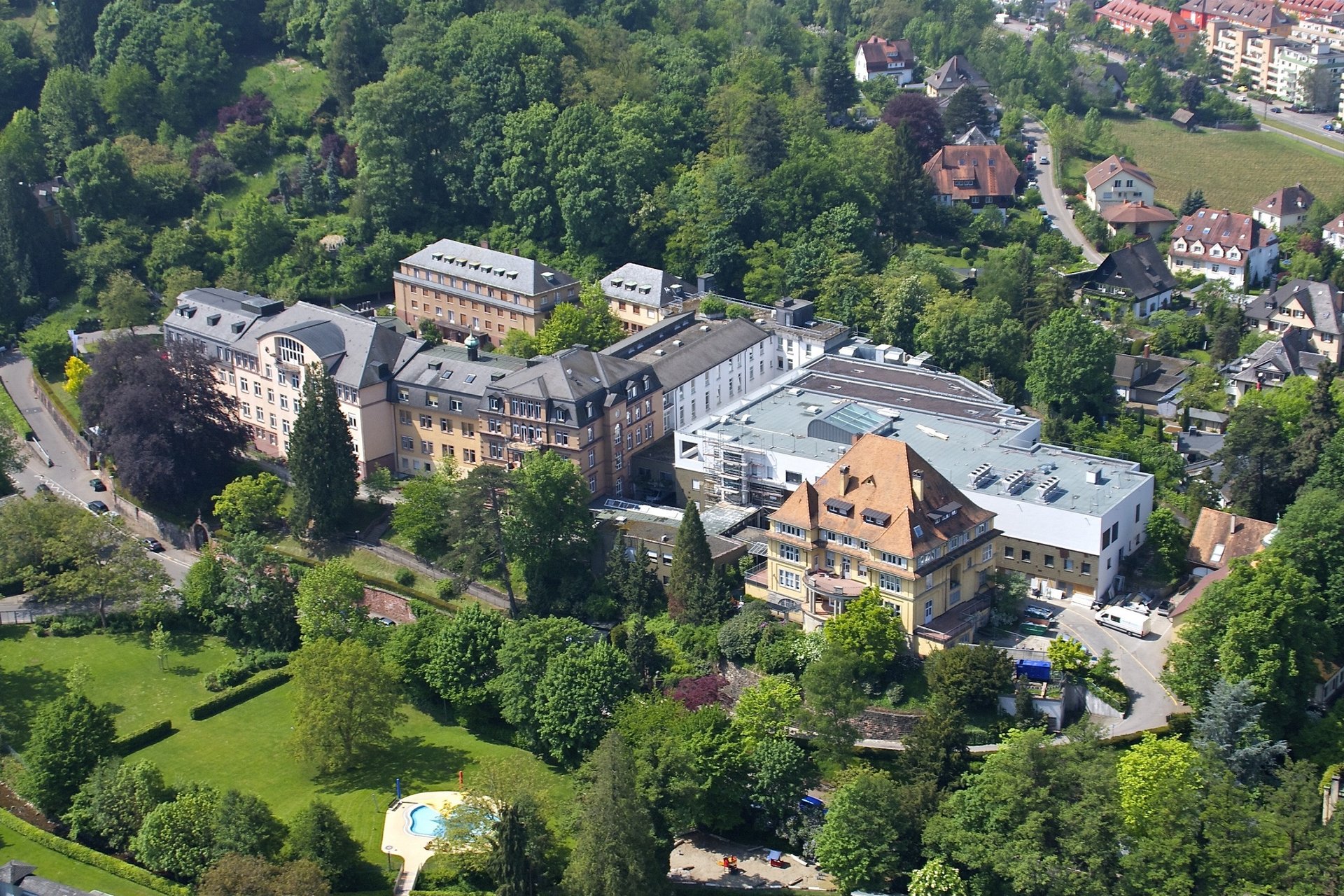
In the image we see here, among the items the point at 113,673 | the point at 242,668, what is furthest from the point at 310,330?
the point at 113,673

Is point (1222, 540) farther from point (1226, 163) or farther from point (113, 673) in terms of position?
point (1226, 163)

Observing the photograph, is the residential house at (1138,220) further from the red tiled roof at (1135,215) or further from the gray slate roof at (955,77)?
the gray slate roof at (955,77)

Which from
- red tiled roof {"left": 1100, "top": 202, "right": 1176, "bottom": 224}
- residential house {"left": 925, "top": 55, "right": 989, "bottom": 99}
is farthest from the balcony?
residential house {"left": 925, "top": 55, "right": 989, "bottom": 99}

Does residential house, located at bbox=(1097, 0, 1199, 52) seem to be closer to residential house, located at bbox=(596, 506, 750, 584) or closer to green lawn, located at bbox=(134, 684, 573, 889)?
residential house, located at bbox=(596, 506, 750, 584)

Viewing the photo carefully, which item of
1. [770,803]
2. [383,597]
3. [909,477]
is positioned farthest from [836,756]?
[383,597]

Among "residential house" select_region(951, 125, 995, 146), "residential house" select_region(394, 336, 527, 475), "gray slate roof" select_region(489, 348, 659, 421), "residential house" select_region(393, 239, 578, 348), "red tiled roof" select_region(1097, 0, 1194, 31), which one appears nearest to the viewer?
"gray slate roof" select_region(489, 348, 659, 421)

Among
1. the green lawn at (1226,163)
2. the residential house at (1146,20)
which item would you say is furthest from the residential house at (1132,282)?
the residential house at (1146,20)
